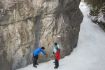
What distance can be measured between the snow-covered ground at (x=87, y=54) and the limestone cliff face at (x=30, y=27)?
800 mm

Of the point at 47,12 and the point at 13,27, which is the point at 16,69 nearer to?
the point at 13,27

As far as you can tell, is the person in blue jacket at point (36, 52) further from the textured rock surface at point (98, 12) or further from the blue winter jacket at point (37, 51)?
the textured rock surface at point (98, 12)

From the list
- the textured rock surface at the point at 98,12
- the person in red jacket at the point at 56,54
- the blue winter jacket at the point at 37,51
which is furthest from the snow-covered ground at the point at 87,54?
the blue winter jacket at the point at 37,51

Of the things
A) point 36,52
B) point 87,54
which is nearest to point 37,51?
point 36,52

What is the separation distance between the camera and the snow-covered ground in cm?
1794

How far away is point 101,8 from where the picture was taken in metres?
25.1

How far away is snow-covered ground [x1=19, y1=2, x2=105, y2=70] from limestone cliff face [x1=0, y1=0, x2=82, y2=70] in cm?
80

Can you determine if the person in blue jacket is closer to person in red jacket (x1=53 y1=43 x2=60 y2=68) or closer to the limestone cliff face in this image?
the limestone cliff face

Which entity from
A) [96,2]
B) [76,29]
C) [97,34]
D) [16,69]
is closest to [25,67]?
[16,69]

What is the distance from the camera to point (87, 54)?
2012 centimetres

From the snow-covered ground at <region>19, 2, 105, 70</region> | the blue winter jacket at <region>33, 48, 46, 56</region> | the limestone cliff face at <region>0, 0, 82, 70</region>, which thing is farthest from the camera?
the snow-covered ground at <region>19, 2, 105, 70</region>

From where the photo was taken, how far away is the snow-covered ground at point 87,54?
58.9 feet

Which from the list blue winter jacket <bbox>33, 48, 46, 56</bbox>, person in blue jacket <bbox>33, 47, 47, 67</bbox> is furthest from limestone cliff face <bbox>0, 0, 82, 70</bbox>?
blue winter jacket <bbox>33, 48, 46, 56</bbox>

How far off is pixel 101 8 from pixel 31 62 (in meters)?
10.1
